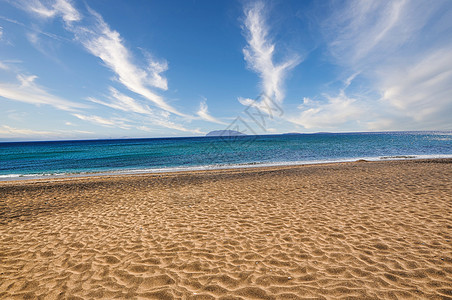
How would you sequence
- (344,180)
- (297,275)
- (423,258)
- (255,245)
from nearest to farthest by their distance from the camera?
(297,275) → (423,258) → (255,245) → (344,180)

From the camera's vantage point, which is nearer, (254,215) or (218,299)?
(218,299)

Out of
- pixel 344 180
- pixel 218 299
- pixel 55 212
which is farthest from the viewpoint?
pixel 344 180

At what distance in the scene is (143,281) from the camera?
156 inches

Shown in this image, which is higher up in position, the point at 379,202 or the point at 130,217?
the point at 379,202

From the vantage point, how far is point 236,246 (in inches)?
200

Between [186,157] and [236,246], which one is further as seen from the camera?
[186,157]

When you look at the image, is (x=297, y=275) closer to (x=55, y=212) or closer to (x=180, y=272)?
(x=180, y=272)

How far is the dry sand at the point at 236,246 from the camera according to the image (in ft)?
12.1

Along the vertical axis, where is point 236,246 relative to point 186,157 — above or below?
below

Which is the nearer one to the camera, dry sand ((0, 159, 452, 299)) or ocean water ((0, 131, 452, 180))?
dry sand ((0, 159, 452, 299))

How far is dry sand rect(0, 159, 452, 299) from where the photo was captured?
3693 millimetres

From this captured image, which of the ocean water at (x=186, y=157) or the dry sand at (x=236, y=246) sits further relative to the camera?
the ocean water at (x=186, y=157)

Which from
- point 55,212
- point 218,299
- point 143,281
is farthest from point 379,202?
point 55,212

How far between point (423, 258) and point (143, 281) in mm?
6202
